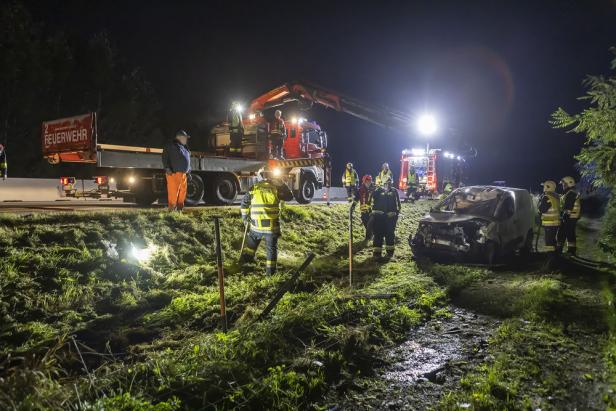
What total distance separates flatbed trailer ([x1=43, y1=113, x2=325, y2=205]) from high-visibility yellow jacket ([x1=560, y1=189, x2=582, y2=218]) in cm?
634

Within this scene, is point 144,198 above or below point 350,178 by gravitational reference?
below

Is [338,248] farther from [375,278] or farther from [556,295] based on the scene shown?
[556,295]

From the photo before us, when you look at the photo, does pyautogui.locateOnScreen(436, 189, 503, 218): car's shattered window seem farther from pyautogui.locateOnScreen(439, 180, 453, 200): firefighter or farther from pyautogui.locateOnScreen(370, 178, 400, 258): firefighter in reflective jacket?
pyautogui.locateOnScreen(439, 180, 453, 200): firefighter

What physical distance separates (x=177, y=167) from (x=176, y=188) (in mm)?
512

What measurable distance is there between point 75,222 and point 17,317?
95.4 inches

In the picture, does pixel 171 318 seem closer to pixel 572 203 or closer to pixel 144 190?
pixel 144 190

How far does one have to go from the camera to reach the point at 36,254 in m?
5.56

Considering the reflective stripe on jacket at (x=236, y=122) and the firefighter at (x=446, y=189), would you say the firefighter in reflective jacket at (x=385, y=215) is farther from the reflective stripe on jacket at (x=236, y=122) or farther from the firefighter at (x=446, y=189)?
the firefighter at (x=446, y=189)

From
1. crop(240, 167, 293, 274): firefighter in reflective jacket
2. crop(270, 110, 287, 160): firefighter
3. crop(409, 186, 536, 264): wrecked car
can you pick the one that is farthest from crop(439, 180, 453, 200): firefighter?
crop(240, 167, 293, 274): firefighter in reflective jacket

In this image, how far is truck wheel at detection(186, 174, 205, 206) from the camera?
417 inches

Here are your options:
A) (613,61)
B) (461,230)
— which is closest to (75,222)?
(461,230)

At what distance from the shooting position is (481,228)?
7605mm

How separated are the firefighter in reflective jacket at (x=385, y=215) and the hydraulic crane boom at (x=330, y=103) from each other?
3388 millimetres

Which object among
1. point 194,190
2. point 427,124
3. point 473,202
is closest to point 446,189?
point 427,124
